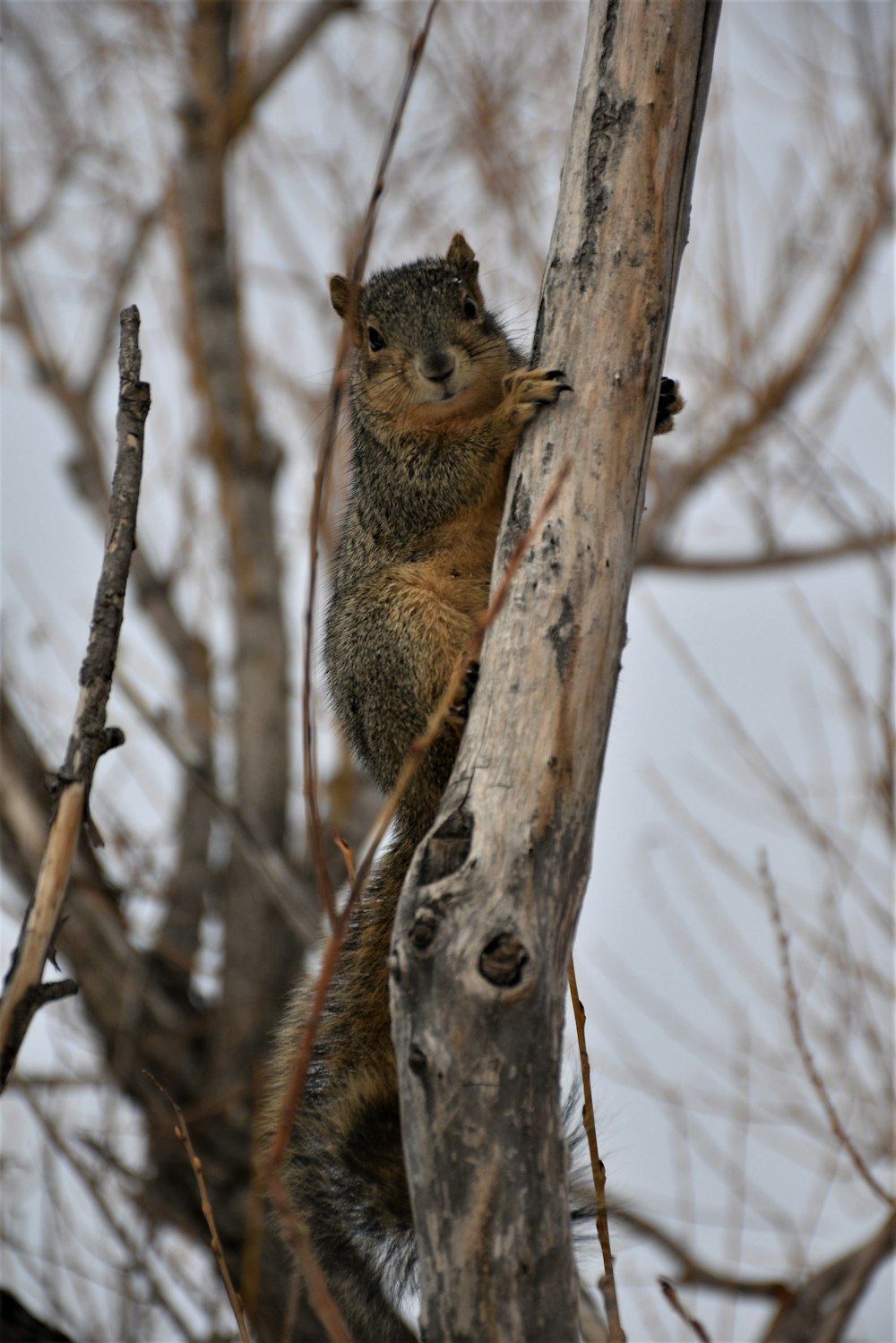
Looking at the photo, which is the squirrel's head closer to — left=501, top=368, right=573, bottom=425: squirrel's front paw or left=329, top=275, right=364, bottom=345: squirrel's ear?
left=329, top=275, right=364, bottom=345: squirrel's ear

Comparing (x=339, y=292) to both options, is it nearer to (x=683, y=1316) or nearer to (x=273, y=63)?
(x=683, y=1316)

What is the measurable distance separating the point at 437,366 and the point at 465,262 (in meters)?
0.47

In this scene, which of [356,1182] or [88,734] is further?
[356,1182]

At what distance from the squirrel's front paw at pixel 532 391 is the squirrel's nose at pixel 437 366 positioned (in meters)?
0.39

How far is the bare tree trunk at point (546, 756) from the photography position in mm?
1392

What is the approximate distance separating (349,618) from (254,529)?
8.62 feet

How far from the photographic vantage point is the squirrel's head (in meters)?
2.39

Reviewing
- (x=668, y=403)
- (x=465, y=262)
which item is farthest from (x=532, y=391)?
(x=465, y=262)

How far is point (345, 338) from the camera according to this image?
4.44 ft

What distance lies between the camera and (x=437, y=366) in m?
2.32

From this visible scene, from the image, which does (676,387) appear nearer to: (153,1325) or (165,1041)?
(153,1325)

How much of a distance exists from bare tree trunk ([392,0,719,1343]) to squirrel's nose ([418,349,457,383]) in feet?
1.42

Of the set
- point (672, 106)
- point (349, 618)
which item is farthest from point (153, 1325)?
point (672, 106)

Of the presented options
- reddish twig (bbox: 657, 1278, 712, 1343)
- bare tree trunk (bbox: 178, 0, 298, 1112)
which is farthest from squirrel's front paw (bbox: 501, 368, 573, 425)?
bare tree trunk (bbox: 178, 0, 298, 1112)
